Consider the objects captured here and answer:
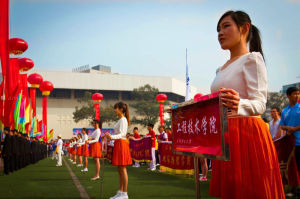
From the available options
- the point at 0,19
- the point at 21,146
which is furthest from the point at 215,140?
the point at 21,146

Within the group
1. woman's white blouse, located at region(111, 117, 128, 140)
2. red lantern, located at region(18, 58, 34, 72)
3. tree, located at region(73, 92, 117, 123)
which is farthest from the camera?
tree, located at region(73, 92, 117, 123)

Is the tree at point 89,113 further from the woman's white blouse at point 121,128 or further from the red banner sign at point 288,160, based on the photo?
the red banner sign at point 288,160

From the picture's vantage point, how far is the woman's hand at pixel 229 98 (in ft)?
4.79

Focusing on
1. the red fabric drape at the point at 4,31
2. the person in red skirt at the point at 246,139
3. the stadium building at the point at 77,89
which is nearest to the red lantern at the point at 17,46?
the red fabric drape at the point at 4,31

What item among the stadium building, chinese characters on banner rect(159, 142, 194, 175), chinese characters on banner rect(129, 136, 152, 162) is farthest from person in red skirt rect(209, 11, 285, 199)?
the stadium building

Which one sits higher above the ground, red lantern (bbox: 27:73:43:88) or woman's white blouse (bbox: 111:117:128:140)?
red lantern (bbox: 27:73:43:88)

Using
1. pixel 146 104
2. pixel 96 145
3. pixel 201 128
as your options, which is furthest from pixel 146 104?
pixel 201 128

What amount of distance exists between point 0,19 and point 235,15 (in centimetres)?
618

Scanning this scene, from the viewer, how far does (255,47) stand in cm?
199

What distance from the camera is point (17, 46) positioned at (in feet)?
38.7

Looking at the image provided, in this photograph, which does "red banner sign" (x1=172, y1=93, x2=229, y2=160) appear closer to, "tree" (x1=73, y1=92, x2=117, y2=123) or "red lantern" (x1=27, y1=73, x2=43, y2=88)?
"red lantern" (x1=27, y1=73, x2=43, y2=88)

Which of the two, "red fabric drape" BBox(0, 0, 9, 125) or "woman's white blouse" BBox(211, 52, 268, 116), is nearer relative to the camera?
"woman's white blouse" BBox(211, 52, 268, 116)

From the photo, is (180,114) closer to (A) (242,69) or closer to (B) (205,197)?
(A) (242,69)

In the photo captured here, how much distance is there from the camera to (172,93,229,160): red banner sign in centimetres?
148
